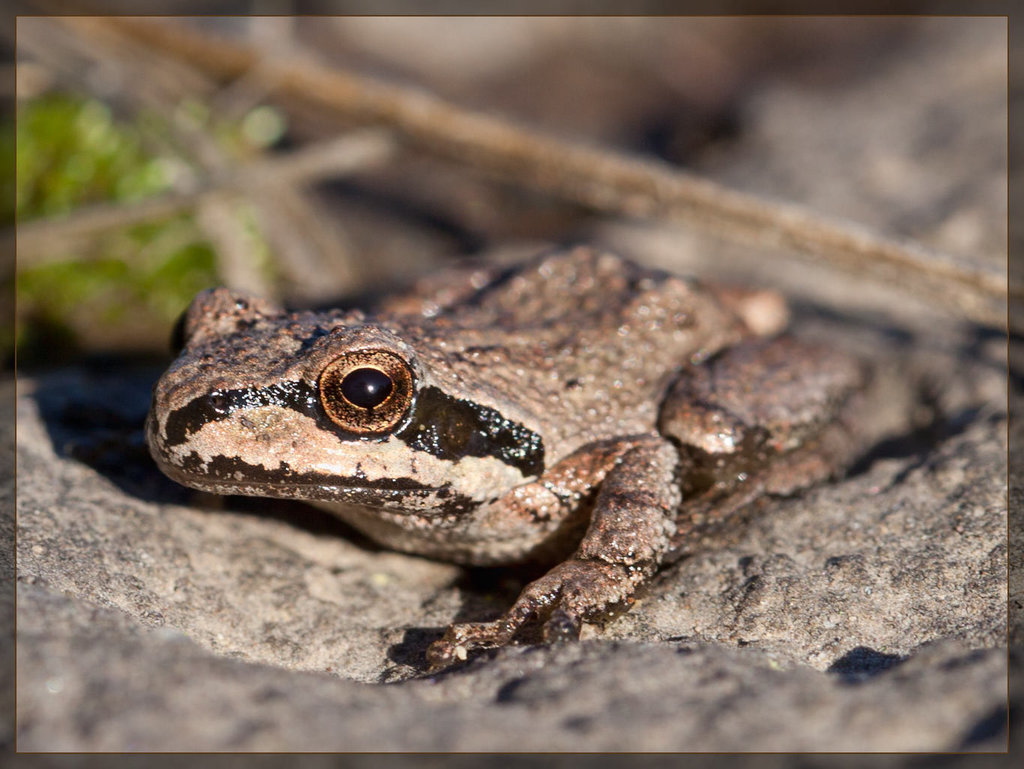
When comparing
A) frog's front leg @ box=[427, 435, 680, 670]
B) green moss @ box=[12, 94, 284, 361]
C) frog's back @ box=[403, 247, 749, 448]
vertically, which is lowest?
frog's front leg @ box=[427, 435, 680, 670]

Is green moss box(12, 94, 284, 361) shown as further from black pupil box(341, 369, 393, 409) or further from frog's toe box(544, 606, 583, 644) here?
frog's toe box(544, 606, 583, 644)

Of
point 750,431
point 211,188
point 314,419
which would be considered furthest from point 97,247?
point 750,431

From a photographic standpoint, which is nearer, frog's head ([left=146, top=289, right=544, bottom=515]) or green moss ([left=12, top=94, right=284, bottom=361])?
frog's head ([left=146, top=289, right=544, bottom=515])

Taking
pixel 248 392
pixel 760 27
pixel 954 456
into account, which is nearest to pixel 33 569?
pixel 248 392

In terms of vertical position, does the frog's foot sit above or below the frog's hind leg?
below

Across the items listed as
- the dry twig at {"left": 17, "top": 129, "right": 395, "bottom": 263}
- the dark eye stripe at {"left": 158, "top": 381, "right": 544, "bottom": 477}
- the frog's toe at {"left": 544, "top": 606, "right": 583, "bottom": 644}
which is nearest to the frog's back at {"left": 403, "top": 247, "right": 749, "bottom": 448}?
the dark eye stripe at {"left": 158, "top": 381, "right": 544, "bottom": 477}

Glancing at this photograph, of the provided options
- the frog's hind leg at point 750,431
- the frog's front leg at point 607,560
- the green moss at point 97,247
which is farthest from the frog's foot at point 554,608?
the green moss at point 97,247

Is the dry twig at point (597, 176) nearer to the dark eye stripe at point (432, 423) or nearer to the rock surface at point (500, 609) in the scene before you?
the rock surface at point (500, 609)
